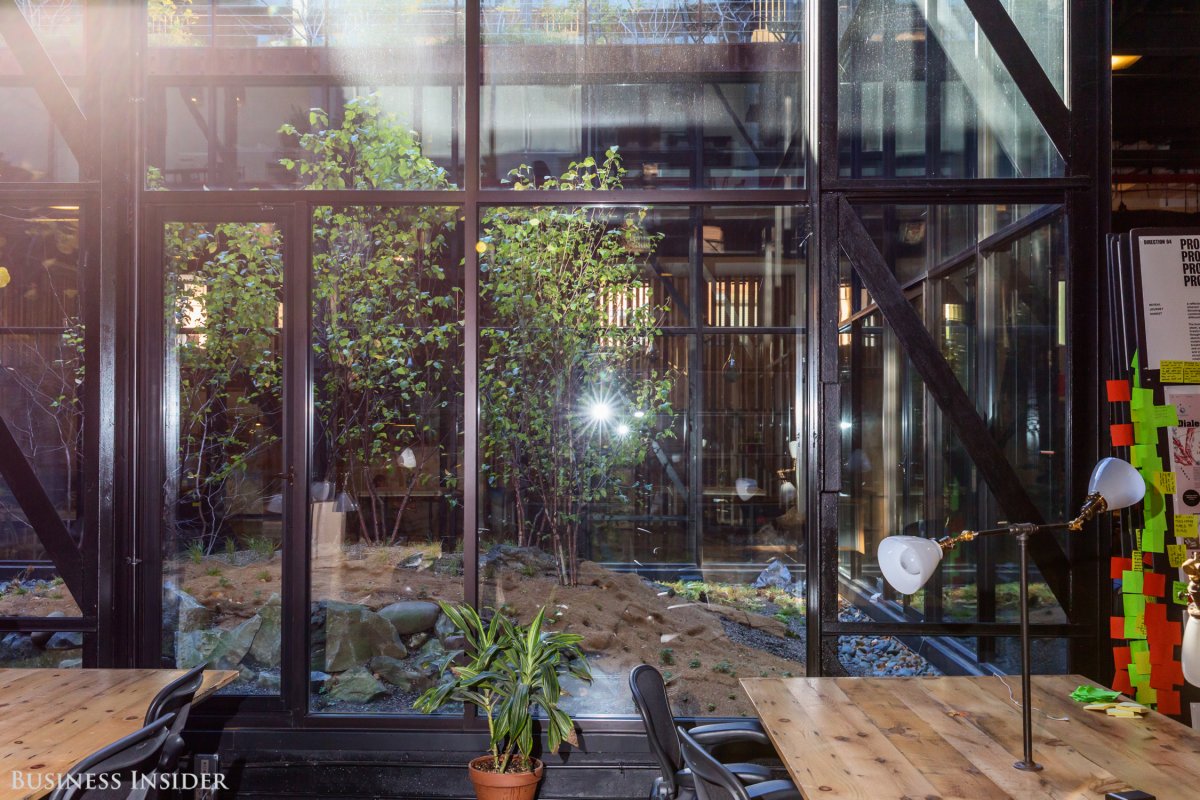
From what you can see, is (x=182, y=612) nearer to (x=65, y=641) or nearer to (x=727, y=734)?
(x=65, y=641)

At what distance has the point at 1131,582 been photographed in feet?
12.8

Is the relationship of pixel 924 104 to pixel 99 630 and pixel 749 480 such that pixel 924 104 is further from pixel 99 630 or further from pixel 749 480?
pixel 99 630

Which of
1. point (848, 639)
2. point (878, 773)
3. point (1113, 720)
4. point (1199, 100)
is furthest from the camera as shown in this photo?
point (1199, 100)

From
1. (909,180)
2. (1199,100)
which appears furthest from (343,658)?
(1199,100)

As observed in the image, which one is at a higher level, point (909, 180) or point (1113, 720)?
point (909, 180)

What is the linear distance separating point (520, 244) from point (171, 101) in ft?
6.11

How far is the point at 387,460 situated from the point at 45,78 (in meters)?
2.41

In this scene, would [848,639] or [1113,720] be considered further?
[848,639]

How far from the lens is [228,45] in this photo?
456 cm

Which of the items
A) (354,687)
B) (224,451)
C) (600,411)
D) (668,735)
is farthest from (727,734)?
(224,451)

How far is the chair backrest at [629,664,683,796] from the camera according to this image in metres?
2.73

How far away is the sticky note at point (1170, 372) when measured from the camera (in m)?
3.82

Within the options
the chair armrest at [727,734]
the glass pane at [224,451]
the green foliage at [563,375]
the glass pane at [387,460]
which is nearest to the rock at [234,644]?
the glass pane at [224,451]

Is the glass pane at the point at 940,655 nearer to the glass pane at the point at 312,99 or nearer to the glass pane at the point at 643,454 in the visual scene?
the glass pane at the point at 643,454
